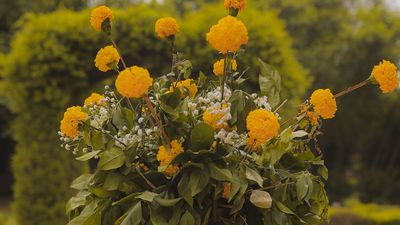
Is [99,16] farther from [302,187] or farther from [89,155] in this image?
[302,187]

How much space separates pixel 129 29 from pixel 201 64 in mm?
685

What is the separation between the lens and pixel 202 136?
1.51 m

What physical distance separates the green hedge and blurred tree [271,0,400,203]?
7.77m

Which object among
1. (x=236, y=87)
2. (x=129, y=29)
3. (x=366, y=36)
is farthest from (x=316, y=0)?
(x=236, y=87)

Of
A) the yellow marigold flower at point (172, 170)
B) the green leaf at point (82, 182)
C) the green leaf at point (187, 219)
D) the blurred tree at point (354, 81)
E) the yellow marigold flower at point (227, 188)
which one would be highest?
the blurred tree at point (354, 81)

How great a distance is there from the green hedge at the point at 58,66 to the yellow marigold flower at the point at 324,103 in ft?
11.9

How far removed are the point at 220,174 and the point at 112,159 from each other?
0.26 metres

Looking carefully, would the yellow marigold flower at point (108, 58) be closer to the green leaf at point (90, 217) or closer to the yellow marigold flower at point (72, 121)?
the yellow marigold flower at point (72, 121)

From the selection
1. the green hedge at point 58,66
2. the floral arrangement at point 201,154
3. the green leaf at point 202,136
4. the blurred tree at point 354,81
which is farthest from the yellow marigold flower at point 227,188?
the blurred tree at point 354,81

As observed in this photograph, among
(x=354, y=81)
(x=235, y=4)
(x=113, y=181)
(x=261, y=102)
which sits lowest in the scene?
(x=113, y=181)

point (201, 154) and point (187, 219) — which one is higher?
point (201, 154)

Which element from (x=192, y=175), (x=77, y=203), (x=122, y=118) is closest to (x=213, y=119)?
(x=192, y=175)

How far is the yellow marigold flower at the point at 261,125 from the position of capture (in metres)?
1.45

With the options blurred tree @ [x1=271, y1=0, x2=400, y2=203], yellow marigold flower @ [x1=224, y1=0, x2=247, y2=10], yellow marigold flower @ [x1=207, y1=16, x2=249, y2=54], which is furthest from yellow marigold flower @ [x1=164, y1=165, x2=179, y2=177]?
blurred tree @ [x1=271, y1=0, x2=400, y2=203]
